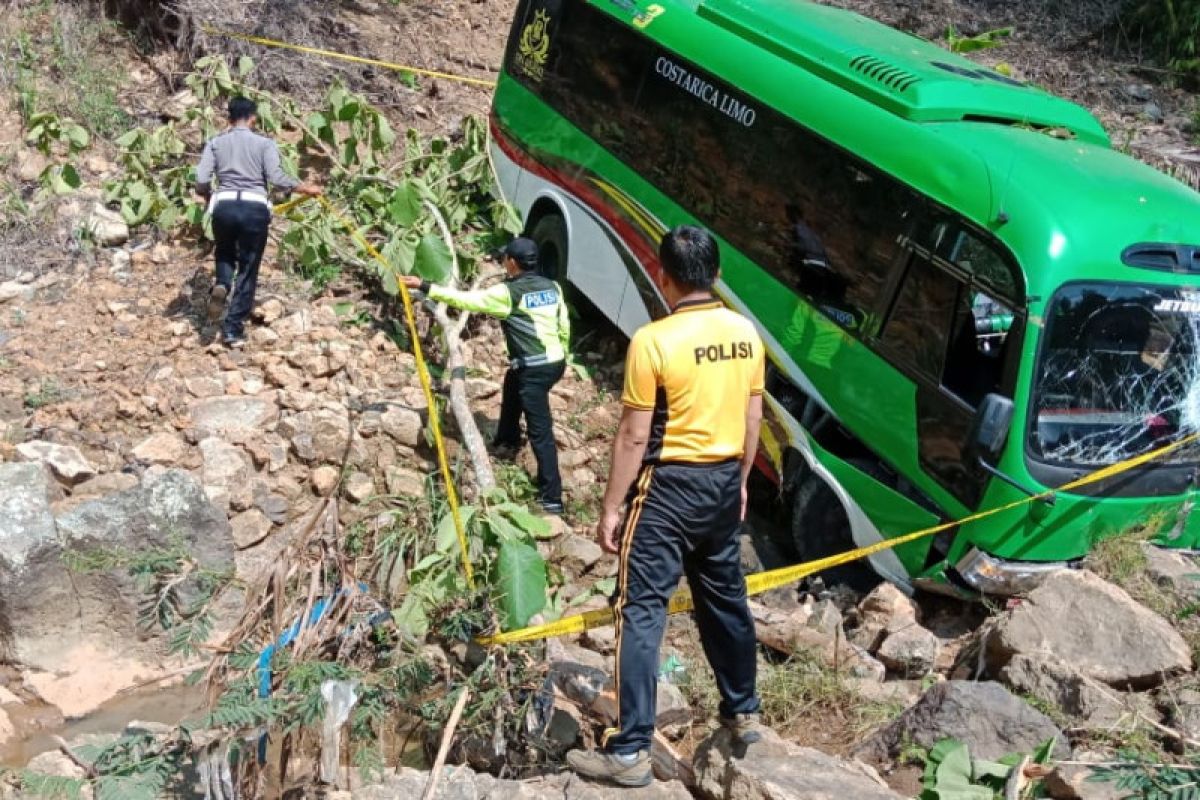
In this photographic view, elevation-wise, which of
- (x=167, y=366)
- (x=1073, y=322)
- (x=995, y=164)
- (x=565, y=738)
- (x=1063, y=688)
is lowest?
(x=167, y=366)

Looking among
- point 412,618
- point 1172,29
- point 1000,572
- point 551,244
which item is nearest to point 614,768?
point 412,618

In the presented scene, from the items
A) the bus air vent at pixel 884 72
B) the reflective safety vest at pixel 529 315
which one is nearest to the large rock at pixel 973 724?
the reflective safety vest at pixel 529 315

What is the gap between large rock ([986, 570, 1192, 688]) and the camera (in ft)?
18.6

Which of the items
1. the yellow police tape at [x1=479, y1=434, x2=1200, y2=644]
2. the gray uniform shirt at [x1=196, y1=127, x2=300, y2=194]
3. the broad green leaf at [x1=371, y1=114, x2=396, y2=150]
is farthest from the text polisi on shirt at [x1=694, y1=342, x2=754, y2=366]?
the broad green leaf at [x1=371, y1=114, x2=396, y2=150]

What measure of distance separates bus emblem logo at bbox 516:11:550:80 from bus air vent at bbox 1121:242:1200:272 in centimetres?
491

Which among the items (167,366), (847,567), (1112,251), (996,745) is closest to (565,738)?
(996,745)

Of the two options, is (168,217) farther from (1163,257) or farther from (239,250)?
(1163,257)

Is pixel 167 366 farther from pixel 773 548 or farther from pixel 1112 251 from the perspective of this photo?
pixel 1112 251

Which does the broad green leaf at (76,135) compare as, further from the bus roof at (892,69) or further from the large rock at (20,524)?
the bus roof at (892,69)

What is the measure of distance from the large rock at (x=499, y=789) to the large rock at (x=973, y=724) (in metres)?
1.15

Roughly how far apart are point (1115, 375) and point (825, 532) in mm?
1834

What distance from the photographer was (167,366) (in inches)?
310

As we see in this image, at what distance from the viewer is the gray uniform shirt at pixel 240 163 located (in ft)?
26.0

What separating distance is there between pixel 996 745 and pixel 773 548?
281 cm
